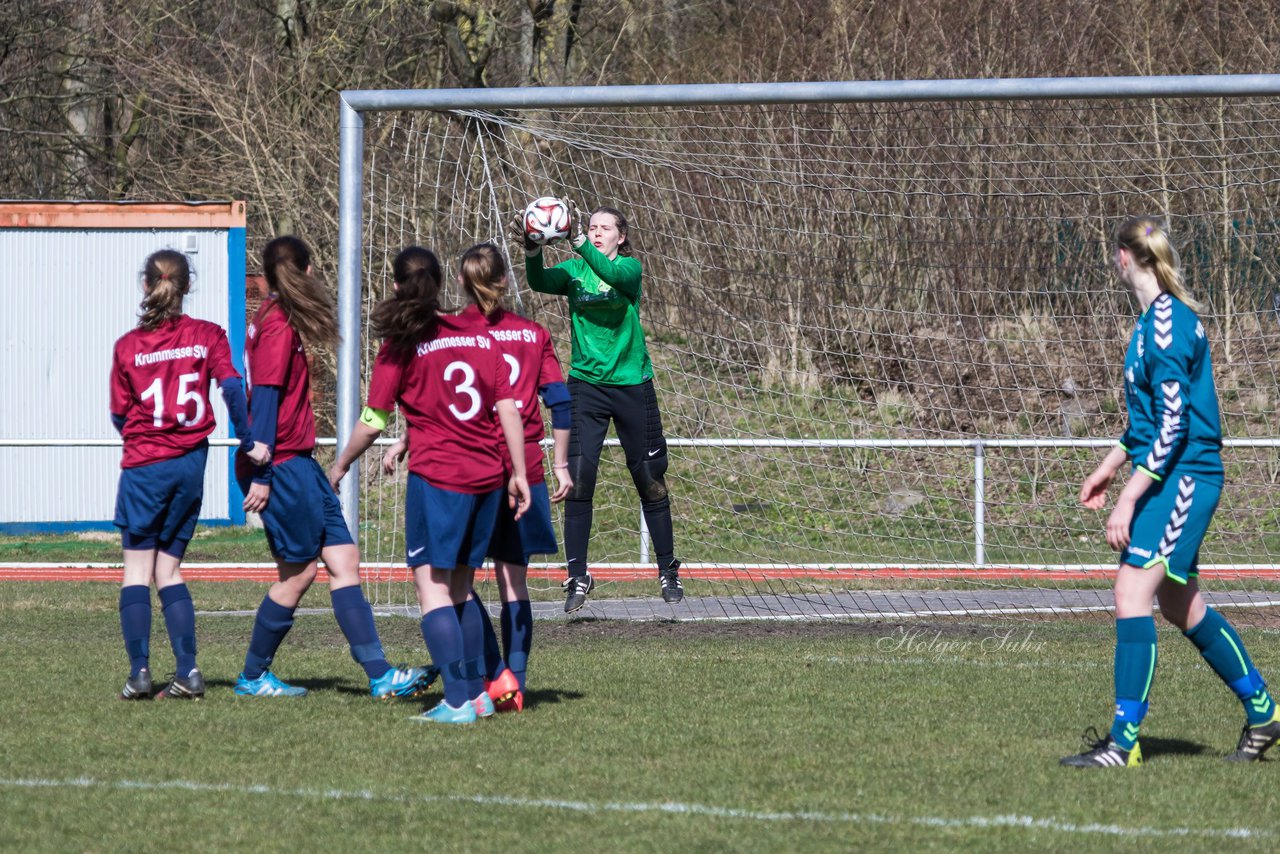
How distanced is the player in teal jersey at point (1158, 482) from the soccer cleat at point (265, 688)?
3.31m

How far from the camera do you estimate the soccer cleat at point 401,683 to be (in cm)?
693

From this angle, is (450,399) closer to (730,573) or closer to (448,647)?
(448,647)

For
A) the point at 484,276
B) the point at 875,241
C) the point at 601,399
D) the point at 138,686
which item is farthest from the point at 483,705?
the point at 875,241

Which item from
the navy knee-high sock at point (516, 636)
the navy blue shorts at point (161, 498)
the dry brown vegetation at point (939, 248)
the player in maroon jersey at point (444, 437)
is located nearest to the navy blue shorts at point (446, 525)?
the player in maroon jersey at point (444, 437)

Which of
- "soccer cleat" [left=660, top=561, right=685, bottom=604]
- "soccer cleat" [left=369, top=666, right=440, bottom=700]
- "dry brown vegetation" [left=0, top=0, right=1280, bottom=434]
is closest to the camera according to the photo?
"soccer cleat" [left=369, top=666, right=440, bottom=700]

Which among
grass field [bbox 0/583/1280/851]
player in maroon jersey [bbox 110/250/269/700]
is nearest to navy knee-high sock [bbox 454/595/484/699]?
grass field [bbox 0/583/1280/851]

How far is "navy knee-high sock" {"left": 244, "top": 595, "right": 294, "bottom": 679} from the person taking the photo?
689cm

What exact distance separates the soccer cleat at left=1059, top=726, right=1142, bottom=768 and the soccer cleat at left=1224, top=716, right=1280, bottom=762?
40 centimetres

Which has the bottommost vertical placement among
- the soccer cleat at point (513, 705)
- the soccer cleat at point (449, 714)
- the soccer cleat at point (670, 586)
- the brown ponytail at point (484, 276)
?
the soccer cleat at point (670, 586)

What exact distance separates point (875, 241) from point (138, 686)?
19.3 ft

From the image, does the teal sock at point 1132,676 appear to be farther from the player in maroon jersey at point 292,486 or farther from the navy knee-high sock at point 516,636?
the player in maroon jersey at point 292,486

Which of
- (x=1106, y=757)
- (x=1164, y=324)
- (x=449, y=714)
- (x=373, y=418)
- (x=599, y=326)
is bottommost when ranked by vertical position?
(x=449, y=714)

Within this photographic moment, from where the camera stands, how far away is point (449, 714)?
633 cm

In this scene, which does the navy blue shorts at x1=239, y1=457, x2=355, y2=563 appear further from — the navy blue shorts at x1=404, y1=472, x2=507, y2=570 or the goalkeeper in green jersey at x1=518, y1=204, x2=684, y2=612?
the goalkeeper in green jersey at x1=518, y1=204, x2=684, y2=612
